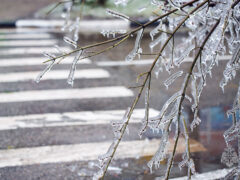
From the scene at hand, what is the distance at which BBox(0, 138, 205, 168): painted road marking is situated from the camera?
12.4ft

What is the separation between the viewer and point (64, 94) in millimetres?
5902

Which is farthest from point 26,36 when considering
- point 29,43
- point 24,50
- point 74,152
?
point 74,152

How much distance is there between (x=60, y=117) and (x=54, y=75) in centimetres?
216

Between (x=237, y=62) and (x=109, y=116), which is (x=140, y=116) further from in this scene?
(x=237, y=62)

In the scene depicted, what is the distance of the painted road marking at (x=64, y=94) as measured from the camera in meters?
5.70

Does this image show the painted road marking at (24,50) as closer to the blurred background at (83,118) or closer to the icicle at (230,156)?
the blurred background at (83,118)

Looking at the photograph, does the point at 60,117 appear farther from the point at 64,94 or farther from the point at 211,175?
the point at 211,175

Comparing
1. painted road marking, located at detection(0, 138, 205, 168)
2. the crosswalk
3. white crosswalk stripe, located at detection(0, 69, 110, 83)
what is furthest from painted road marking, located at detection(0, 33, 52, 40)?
painted road marking, located at detection(0, 138, 205, 168)

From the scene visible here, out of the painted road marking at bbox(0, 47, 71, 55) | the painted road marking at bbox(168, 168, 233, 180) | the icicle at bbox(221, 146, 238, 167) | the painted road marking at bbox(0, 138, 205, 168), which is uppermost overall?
the icicle at bbox(221, 146, 238, 167)

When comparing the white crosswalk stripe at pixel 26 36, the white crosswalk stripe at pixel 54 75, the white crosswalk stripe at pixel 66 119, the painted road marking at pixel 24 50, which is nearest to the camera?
the white crosswalk stripe at pixel 66 119

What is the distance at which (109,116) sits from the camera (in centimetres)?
495

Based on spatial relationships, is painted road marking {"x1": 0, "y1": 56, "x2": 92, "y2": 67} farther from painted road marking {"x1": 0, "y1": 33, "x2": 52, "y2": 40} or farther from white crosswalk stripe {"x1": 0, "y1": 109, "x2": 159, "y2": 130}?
white crosswalk stripe {"x1": 0, "y1": 109, "x2": 159, "y2": 130}

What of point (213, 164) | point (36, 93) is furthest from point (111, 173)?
point (36, 93)

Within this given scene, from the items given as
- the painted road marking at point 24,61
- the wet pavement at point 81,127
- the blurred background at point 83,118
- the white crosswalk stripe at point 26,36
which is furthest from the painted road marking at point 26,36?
the wet pavement at point 81,127
